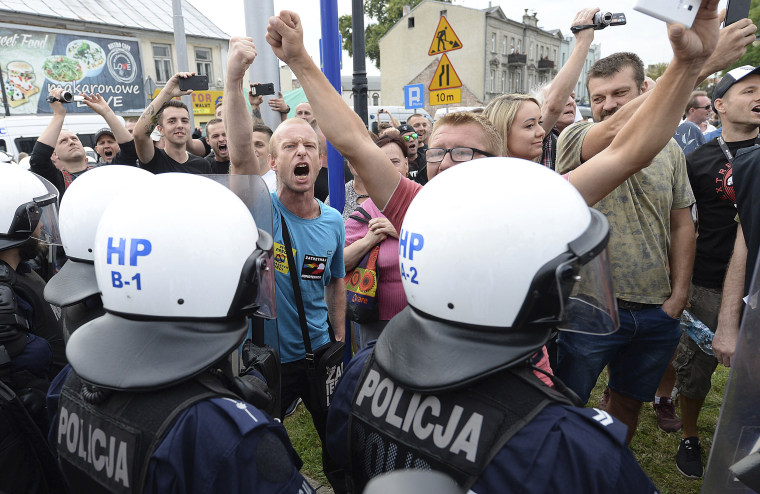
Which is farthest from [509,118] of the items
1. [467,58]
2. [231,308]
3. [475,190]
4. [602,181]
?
[467,58]

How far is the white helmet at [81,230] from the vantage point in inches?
77.7

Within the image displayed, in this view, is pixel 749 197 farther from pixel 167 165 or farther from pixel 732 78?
pixel 167 165

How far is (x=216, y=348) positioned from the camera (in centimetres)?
134

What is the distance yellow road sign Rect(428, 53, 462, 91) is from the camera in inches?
310

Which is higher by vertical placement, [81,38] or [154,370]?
[81,38]

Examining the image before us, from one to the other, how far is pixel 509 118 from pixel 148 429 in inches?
87.4

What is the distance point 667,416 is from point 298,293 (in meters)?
3.16

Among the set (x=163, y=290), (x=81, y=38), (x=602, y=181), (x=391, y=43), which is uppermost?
(x=391, y=43)

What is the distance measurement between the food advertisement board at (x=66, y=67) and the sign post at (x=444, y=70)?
64.7 ft

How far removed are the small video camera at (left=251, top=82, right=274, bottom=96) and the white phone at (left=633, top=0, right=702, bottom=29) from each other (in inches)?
153

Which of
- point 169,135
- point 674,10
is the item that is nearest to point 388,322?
point 674,10

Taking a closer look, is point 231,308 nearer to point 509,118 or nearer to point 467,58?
point 509,118

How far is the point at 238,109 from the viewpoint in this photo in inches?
98.3

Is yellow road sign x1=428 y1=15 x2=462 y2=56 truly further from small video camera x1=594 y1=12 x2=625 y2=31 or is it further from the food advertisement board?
the food advertisement board
